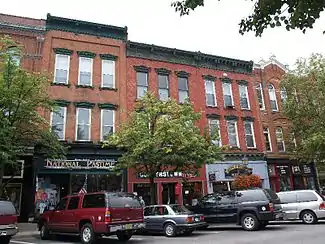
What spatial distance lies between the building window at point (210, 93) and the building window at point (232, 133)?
80.9 inches

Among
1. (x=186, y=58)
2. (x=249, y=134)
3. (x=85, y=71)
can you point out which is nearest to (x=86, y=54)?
(x=85, y=71)

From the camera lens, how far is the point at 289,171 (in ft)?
94.0

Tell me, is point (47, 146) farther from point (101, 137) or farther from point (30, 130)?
point (101, 137)

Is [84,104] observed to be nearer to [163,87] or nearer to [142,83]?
[142,83]

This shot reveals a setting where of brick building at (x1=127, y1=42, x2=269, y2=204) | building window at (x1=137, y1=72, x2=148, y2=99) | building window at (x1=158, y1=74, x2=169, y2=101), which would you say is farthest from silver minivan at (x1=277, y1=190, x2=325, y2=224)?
building window at (x1=137, y1=72, x2=148, y2=99)

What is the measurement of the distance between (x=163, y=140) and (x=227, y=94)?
1338 cm

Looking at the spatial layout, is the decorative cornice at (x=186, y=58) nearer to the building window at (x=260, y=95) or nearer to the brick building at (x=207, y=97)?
the brick building at (x=207, y=97)

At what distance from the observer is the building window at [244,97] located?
95.1ft

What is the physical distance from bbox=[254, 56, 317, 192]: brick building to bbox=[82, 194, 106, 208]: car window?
740 inches

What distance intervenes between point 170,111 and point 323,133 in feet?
37.0

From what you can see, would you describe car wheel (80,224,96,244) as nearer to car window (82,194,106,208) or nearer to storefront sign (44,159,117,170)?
car window (82,194,106,208)

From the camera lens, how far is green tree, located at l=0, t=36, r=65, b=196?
1494 cm

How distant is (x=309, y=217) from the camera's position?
16.6m

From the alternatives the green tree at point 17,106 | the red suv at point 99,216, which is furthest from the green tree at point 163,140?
the red suv at point 99,216
